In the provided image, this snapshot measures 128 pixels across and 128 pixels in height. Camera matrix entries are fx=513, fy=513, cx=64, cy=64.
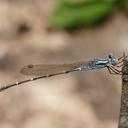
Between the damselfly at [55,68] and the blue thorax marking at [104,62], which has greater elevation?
the damselfly at [55,68]

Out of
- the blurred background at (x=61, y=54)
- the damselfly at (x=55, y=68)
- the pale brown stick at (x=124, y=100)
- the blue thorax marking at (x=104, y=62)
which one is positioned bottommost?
the pale brown stick at (x=124, y=100)

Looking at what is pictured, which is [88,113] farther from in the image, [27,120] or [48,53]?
[48,53]

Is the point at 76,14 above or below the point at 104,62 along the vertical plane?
above

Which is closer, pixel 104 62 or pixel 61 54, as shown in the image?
pixel 104 62

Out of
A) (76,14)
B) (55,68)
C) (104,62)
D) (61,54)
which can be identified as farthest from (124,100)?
(76,14)

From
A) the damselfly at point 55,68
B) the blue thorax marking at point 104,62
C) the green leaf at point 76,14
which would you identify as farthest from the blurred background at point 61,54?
the blue thorax marking at point 104,62

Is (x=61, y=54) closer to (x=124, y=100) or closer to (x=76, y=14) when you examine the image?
(x=76, y=14)

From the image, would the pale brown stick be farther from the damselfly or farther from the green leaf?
the green leaf

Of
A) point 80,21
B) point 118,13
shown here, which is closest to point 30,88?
point 80,21

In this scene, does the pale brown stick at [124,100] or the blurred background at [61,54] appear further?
the blurred background at [61,54]

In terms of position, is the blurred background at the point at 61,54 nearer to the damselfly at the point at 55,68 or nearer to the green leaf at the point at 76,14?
the green leaf at the point at 76,14
